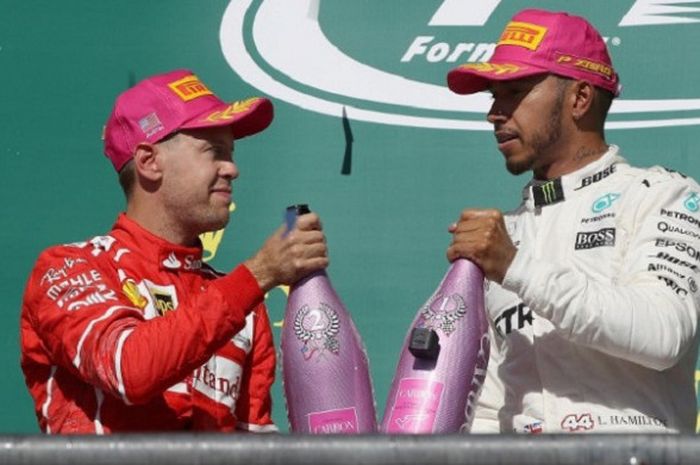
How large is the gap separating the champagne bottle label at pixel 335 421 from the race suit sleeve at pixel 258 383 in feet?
1.01

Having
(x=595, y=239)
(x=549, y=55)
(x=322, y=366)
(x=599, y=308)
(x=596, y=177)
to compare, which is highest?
(x=549, y=55)

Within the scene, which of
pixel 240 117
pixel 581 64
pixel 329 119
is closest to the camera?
pixel 240 117

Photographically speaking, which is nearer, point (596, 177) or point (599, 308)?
point (599, 308)

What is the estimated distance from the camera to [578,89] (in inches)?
126

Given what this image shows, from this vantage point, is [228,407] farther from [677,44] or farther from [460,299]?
[677,44]

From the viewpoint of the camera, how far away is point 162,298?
3020 mm

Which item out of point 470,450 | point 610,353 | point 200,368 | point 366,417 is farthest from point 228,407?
point 470,450

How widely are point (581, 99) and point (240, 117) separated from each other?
615mm

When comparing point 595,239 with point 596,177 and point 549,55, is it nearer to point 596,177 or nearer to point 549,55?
point 596,177

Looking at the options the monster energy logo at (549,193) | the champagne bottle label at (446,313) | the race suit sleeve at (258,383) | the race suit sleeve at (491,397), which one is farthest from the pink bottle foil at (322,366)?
the monster energy logo at (549,193)

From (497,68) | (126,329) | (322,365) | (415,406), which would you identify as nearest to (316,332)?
(322,365)

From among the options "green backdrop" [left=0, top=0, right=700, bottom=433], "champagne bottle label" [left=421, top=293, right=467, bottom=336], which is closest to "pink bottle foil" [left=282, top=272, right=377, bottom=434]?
"champagne bottle label" [left=421, top=293, right=467, bottom=336]

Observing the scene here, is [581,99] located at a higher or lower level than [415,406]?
higher

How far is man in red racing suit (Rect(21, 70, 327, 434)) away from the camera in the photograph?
272 cm
